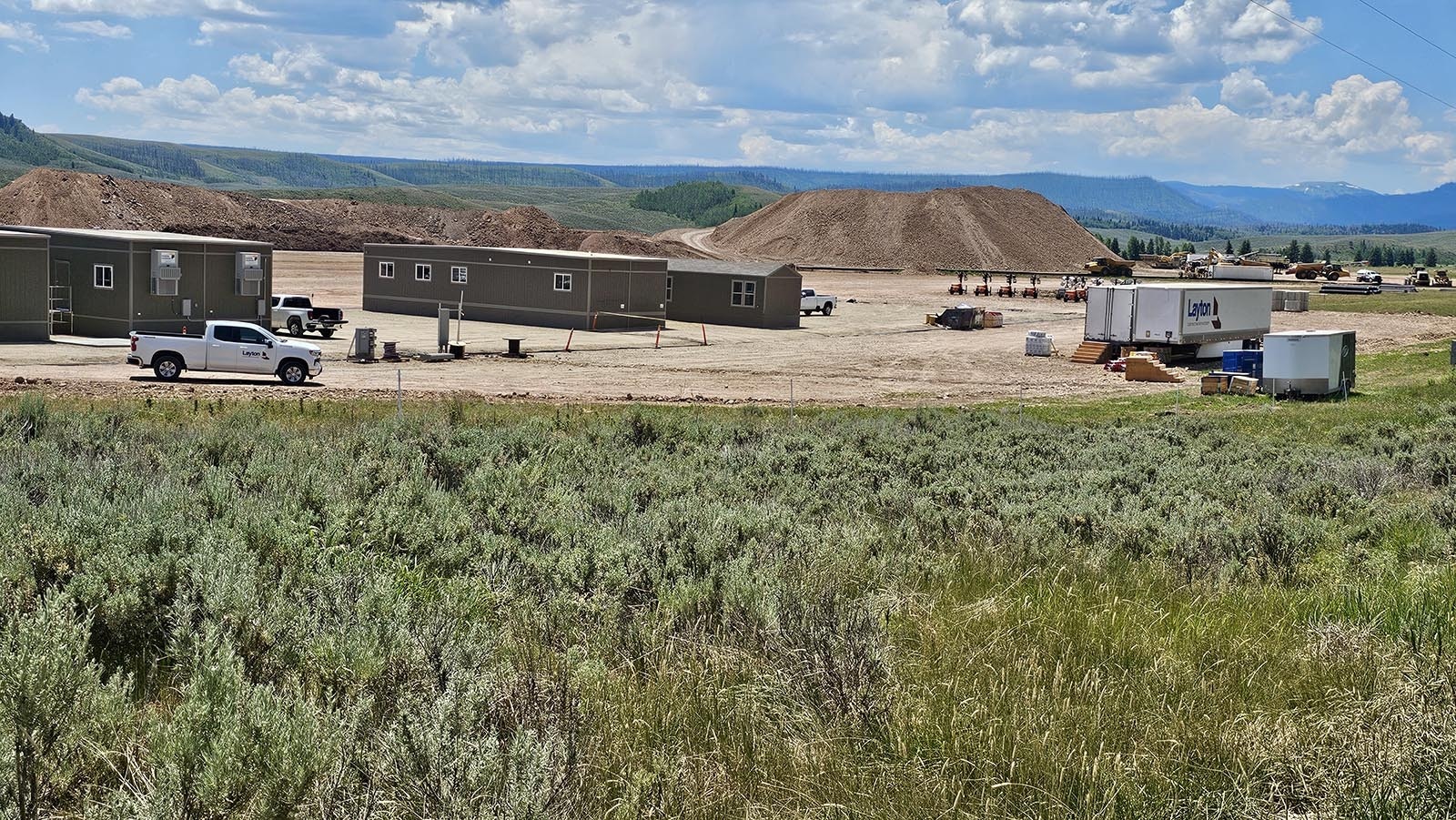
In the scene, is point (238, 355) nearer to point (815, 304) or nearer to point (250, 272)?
point (250, 272)

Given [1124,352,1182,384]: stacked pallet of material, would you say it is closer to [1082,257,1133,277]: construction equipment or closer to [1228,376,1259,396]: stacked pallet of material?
[1228,376,1259,396]: stacked pallet of material

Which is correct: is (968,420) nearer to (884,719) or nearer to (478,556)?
(478,556)

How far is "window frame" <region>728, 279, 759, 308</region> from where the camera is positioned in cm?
6169

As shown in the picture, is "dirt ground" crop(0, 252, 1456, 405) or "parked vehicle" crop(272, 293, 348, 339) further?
"parked vehicle" crop(272, 293, 348, 339)

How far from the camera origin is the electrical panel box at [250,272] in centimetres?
4597

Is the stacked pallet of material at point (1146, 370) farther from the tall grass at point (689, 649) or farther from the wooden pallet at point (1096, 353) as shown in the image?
the tall grass at point (689, 649)

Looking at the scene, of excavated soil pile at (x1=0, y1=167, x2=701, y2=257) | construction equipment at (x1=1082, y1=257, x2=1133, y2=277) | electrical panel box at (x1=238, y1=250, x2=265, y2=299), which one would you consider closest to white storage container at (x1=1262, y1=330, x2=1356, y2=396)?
electrical panel box at (x1=238, y1=250, x2=265, y2=299)

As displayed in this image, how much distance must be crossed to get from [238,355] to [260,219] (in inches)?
3584

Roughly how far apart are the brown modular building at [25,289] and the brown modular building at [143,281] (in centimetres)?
148

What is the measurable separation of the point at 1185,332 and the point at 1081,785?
42.9 meters

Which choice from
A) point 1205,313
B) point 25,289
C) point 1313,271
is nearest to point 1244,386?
point 1205,313

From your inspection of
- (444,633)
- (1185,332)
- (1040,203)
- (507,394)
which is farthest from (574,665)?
(1040,203)

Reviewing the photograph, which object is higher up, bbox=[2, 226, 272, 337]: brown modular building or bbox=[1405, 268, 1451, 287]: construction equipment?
bbox=[1405, 268, 1451, 287]: construction equipment

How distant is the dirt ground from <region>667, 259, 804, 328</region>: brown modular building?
138 centimetres
